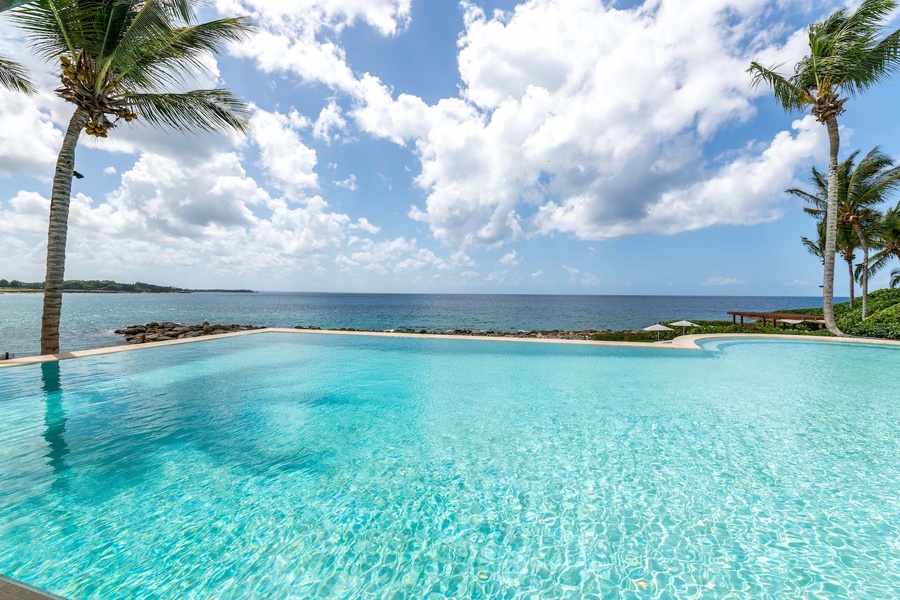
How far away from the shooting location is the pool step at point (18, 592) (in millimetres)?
1841

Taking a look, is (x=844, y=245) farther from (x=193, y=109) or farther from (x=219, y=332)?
(x=219, y=332)

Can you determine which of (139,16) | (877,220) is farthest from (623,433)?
(877,220)

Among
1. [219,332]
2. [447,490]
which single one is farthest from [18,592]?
[219,332]

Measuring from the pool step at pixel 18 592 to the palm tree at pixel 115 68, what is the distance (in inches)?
410

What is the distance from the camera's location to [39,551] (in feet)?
9.17

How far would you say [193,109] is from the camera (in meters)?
9.91

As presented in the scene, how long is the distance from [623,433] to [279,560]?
4.72 m

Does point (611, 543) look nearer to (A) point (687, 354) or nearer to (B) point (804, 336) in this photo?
(A) point (687, 354)

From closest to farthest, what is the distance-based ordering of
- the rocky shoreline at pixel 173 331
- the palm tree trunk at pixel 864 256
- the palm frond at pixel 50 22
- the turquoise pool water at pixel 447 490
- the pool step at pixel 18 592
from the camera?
the pool step at pixel 18 592, the turquoise pool water at pixel 447 490, the palm frond at pixel 50 22, the palm tree trunk at pixel 864 256, the rocky shoreline at pixel 173 331

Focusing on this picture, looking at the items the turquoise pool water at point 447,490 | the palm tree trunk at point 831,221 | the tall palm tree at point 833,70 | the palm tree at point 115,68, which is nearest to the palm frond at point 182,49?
the palm tree at point 115,68

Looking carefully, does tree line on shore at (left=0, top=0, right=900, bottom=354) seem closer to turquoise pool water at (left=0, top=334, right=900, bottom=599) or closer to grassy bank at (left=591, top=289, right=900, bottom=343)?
turquoise pool water at (left=0, top=334, right=900, bottom=599)

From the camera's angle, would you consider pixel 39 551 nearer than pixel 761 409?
Yes

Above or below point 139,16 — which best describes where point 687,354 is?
below

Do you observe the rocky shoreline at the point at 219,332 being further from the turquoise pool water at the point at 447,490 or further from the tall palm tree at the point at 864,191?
the tall palm tree at the point at 864,191
